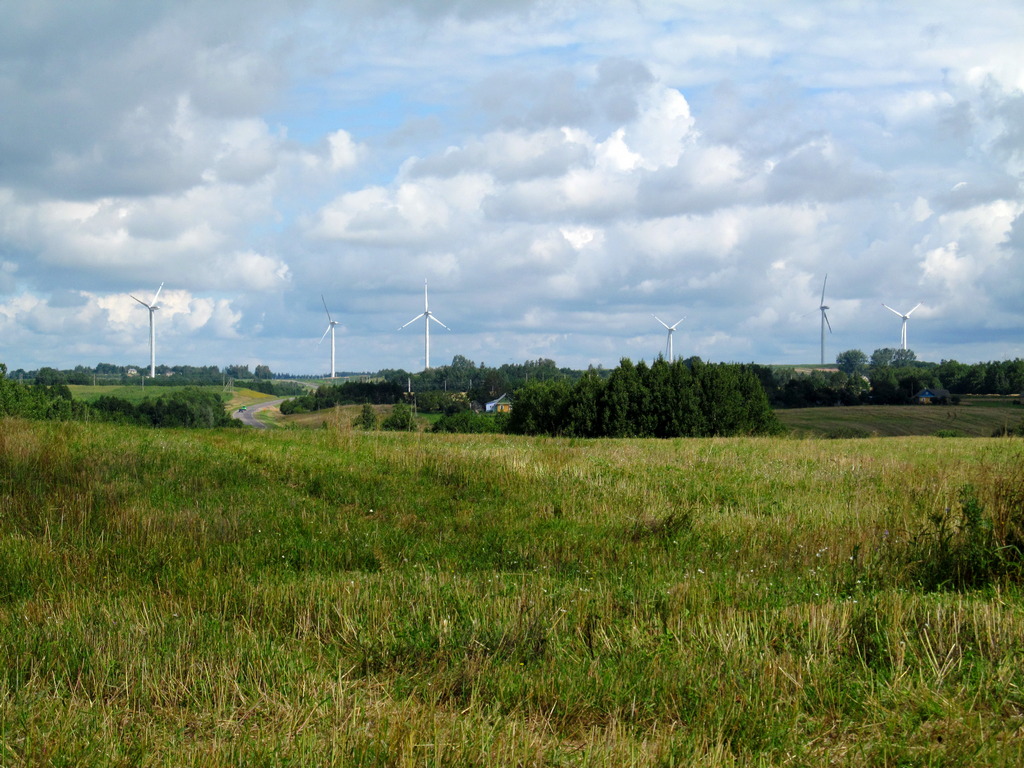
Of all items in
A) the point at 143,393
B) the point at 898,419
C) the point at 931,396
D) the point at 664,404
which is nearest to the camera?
the point at 664,404

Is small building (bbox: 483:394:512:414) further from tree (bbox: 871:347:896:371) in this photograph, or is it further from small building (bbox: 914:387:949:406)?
tree (bbox: 871:347:896:371)

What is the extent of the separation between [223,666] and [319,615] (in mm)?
1213

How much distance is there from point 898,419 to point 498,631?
83915mm

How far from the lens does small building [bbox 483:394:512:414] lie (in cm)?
9615

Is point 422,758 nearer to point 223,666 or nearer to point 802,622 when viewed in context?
point 223,666

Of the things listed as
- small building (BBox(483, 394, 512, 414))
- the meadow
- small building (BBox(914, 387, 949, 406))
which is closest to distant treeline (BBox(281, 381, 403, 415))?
small building (BBox(483, 394, 512, 414))

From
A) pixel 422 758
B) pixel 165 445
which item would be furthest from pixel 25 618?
pixel 165 445

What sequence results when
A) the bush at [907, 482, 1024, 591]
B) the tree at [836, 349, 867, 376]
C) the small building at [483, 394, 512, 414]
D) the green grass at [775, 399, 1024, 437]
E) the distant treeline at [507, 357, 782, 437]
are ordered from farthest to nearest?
the tree at [836, 349, 867, 376], the small building at [483, 394, 512, 414], the green grass at [775, 399, 1024, 437], the distant treeline at [507, 357, 782, 437], the bush at [907, 482, 1024, 591]

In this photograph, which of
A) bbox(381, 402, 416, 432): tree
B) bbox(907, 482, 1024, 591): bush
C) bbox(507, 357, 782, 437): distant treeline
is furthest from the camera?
bbox(507, 357, 782, 437): distant treeline

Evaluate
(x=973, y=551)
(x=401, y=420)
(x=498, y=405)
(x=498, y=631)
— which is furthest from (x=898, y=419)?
(x=498, y=631)

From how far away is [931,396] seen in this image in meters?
107

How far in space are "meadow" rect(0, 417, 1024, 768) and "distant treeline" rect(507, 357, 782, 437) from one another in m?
51.0

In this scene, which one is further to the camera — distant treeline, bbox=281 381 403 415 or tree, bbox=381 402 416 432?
distant treeline, bbox=281 381 403 415

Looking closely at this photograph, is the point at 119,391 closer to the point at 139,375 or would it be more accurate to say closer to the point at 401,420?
the point at 139,375
